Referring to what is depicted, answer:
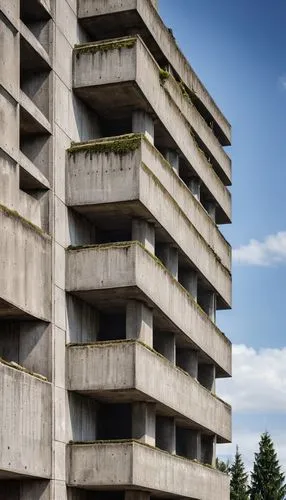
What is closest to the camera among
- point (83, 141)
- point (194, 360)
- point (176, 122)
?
point (83, 141)

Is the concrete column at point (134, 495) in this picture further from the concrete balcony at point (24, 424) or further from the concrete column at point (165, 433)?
the concrete balcony at point (24, 424)

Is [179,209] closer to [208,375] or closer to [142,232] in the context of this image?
[142,232]

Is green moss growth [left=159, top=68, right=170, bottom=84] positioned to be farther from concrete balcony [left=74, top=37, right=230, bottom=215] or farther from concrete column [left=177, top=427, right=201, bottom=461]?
concrete column [left=177, top=427, right=201, bottom=461]

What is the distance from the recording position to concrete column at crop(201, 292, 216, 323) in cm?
5191

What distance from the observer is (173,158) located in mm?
45594

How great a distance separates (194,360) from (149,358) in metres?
10.1

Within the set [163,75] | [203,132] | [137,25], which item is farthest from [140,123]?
[203,132]

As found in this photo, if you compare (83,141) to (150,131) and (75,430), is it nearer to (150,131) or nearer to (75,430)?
(150,131)

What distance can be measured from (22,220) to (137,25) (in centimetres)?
1194

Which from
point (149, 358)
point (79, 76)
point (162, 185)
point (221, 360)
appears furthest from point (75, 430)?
point (221, 360)

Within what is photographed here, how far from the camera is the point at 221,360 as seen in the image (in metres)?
51.7

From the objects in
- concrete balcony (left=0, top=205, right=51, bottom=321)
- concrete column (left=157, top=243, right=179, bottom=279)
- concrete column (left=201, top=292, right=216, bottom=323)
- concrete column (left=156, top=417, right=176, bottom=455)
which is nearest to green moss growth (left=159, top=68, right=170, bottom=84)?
concrete column (left=157, top=243, right=179, bottom=279)

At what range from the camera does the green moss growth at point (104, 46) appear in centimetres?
3888

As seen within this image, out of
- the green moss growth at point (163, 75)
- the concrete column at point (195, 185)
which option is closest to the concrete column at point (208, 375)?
the concrete column at point (195, 185)
